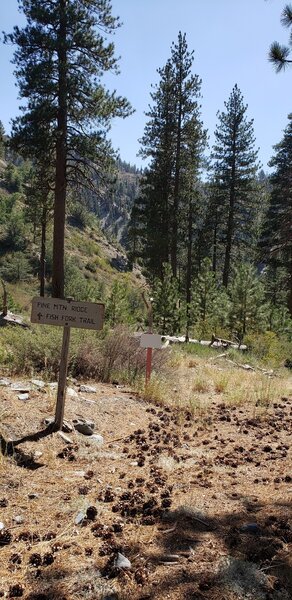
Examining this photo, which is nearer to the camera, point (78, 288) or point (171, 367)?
point (171, 367)

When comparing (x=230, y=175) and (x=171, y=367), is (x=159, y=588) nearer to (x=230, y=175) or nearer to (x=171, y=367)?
(x=171, y=367)

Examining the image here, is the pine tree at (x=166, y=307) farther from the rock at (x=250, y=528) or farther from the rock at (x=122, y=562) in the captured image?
the rock at (x=122, y=562)

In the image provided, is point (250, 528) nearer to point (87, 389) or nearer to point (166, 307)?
point (87, 389)

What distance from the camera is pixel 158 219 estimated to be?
76.5 feet

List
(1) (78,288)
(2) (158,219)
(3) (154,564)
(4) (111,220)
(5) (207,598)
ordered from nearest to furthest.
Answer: (5) (207,598) < (3) (154,564) < (2) (158,219) < (1) (78,288) < (4) (111,220)

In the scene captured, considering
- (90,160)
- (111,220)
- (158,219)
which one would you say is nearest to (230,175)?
(158,219)

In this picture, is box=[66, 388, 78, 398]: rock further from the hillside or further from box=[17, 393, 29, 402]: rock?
the hillside

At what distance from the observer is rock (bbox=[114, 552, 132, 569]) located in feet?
8.38

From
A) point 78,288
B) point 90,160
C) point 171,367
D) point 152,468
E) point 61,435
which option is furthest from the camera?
point 78,288

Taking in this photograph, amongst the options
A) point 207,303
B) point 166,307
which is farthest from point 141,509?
point 207,303

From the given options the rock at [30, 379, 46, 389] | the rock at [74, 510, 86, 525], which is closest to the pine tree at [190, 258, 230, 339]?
the rock at [30, 379, 46, 389]

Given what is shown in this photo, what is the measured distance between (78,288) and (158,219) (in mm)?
15000

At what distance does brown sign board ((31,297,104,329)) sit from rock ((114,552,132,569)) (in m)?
2.62

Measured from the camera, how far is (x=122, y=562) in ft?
8.48
